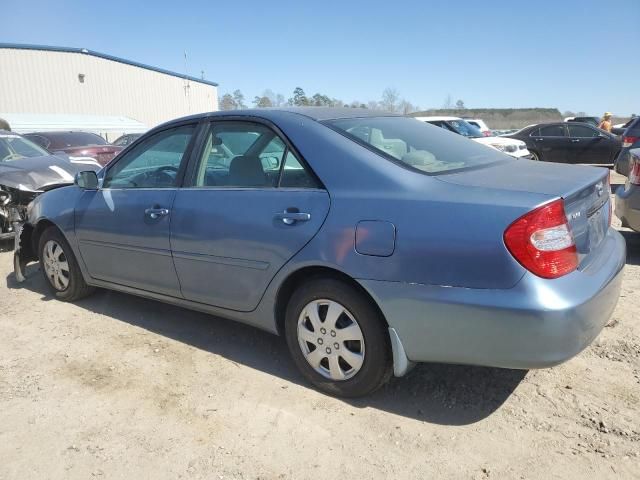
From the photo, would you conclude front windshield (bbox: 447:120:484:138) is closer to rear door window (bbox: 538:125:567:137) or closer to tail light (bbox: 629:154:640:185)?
rear door window (bbox: 538:125:567:137)

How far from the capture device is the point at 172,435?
2.63m

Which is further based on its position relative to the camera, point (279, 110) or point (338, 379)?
point (279, 110)

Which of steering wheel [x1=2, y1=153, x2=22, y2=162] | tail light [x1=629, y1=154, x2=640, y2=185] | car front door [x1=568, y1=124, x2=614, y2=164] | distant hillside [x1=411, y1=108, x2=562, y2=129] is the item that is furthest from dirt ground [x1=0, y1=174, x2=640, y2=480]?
distant hillside [x1=411, y1=108, x2=562, y2=129]

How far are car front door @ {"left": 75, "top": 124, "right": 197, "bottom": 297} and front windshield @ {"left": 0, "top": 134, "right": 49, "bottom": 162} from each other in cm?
397

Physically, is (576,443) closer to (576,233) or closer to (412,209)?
(576,233)

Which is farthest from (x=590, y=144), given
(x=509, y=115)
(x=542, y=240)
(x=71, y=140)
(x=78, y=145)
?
(x=509, y=115)

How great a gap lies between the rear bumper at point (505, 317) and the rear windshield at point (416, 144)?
0.70m

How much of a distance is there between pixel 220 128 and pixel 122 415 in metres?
1.83

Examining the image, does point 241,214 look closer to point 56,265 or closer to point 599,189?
point 599,189

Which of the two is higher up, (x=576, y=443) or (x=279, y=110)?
(x=279, y=110)

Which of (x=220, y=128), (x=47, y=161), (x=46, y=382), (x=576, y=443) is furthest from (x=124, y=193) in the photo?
(x=47, y=161)

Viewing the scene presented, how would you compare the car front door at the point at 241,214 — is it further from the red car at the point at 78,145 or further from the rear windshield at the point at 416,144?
the red car at the point at 78,145

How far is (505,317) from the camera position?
88.0 inches

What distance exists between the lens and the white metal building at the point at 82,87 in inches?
1178
